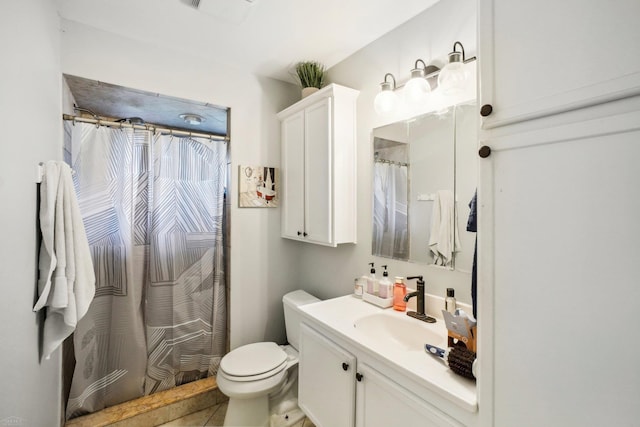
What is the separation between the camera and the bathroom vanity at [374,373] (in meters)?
0.92

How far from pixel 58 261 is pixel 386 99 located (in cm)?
176

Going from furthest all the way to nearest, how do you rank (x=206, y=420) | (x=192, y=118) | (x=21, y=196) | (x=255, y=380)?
1. (x=192, y=118)
2. (x=206, y=420)
3. (x=255, y=380)
4. (x=21, y=196)

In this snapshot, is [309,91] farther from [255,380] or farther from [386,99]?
[255,380]

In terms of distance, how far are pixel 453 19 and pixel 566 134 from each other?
1.08 m

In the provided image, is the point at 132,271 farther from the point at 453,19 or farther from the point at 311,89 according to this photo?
the point at 453,19

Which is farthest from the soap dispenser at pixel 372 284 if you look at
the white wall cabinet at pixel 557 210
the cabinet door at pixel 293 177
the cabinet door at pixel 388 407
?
the white wall cabinet at pixel 557 210

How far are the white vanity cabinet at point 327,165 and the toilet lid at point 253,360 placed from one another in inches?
31.5

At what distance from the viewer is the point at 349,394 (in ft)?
4.09

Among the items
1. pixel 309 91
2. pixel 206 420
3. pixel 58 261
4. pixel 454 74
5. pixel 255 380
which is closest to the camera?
pixel 58 261

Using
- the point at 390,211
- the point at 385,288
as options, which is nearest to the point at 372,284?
the point at 385,288

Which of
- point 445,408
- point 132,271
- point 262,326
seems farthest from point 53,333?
point 445,408

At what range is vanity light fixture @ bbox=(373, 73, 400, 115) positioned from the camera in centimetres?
163

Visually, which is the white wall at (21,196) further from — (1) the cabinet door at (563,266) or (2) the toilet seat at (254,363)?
(1) the cabinet door at (563,266)

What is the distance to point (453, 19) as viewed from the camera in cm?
140
